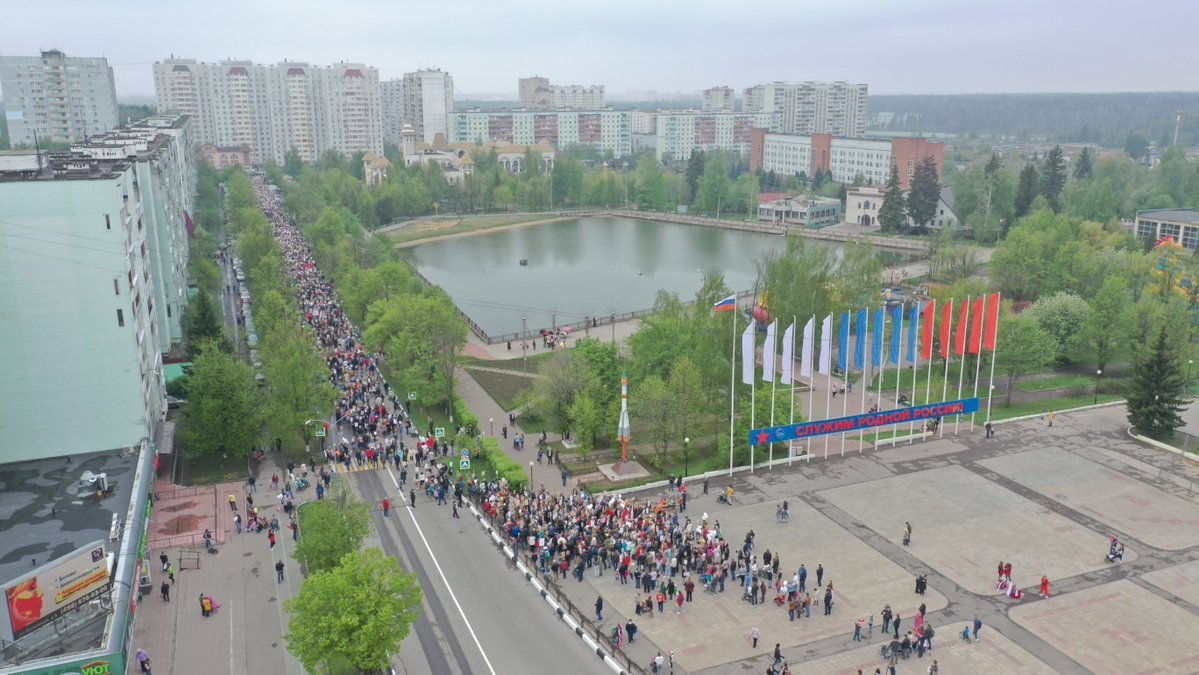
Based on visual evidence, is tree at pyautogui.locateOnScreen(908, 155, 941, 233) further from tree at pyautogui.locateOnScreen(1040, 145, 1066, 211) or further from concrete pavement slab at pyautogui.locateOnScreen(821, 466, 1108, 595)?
concrete pavement slab at pyautogui.locateOnScreen(821, 466, 1108, 595)

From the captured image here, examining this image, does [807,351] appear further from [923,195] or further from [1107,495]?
[923,195]

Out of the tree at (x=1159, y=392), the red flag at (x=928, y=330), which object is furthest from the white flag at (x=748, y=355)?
the tree at (x=1159, y=392)

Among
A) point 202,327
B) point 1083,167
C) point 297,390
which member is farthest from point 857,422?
point 1083,167

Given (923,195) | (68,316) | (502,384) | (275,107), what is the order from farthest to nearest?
(275,107), (923,195), (502,384), (68,316)

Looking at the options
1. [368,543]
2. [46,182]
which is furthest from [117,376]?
[368,543]

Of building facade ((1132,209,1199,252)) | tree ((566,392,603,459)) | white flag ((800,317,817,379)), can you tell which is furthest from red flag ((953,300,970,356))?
building facade ((1132,209,1199,252))

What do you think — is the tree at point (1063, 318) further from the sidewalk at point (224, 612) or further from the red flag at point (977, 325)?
the sidewalk at point (224, 612)
